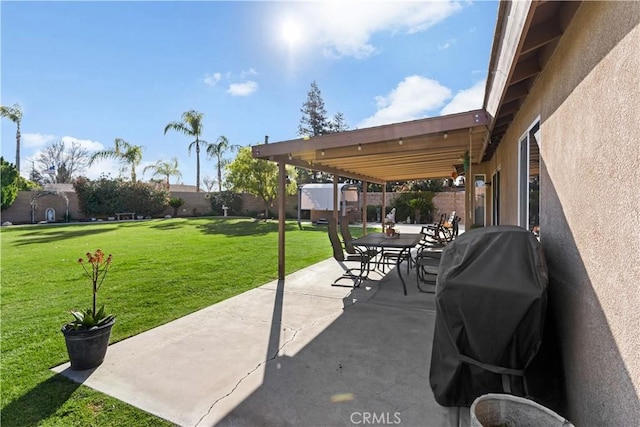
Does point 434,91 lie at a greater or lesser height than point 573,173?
greater

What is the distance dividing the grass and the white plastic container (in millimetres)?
2007

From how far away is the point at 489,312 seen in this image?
187 centimetres

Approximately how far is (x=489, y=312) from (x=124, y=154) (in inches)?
1233

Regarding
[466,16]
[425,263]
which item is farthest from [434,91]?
[425,263]

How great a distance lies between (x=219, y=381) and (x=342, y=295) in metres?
2.71

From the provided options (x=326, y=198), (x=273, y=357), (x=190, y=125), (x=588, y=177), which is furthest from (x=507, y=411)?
(x=190, y=125)

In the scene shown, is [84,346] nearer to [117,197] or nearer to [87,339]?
[87,339]

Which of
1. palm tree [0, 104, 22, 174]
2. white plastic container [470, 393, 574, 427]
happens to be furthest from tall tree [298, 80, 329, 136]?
white plastic container [470, 393, 574, 427]

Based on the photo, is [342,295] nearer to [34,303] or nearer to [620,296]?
[620,296]

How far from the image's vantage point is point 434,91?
19641mm

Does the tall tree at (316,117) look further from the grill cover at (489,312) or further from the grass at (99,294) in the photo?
the grill cover at (489,312)

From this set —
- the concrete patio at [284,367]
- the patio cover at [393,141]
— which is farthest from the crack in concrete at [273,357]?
the patio cover at [393,141]

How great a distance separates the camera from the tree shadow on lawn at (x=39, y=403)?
7.21ft

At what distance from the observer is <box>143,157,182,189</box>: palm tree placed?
31591 mm
